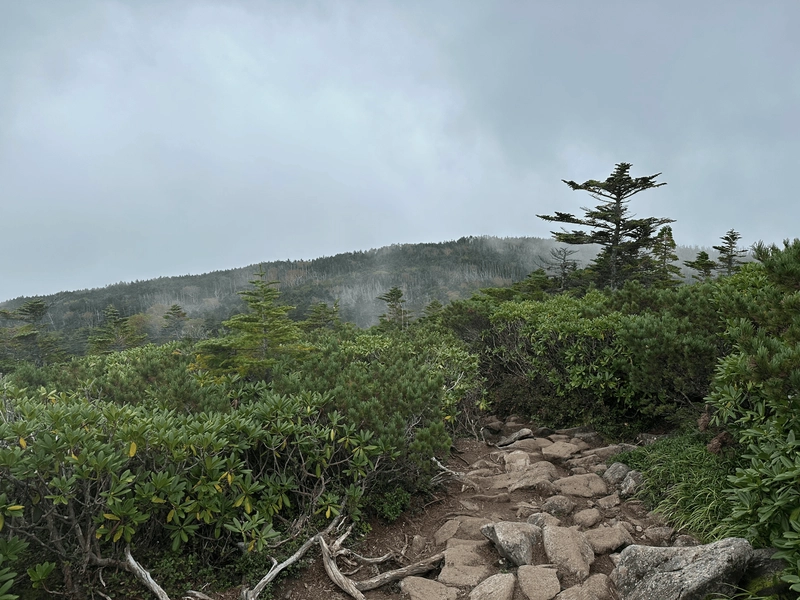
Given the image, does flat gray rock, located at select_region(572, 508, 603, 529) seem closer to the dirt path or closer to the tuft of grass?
the dirt path

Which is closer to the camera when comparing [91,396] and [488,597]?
[488,597]

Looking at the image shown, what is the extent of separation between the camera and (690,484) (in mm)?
4223

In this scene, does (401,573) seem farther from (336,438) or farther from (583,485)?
(583,485)

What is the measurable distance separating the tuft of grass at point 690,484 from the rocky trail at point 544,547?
141 mm

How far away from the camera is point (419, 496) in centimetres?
494

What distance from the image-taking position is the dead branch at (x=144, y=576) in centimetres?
297

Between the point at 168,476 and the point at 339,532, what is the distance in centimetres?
153

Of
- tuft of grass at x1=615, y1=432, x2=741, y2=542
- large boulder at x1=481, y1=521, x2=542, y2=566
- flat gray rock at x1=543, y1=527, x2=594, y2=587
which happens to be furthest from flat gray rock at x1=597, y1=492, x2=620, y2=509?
large boulder at x1=481, y1=521, x2=542, y2=566

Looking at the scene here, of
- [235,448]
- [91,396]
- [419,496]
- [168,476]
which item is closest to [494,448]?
[419,496]

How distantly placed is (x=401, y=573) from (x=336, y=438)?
4.00 feet

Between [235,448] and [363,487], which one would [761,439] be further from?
[235,448]

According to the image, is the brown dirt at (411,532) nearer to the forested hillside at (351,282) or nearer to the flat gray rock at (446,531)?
the flat gray rock at (446,531)

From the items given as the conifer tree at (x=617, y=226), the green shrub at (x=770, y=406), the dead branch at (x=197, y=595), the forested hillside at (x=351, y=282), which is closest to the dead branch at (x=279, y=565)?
the dead branch at (x=197, y=595)

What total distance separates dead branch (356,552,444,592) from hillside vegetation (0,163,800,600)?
0.64 m
